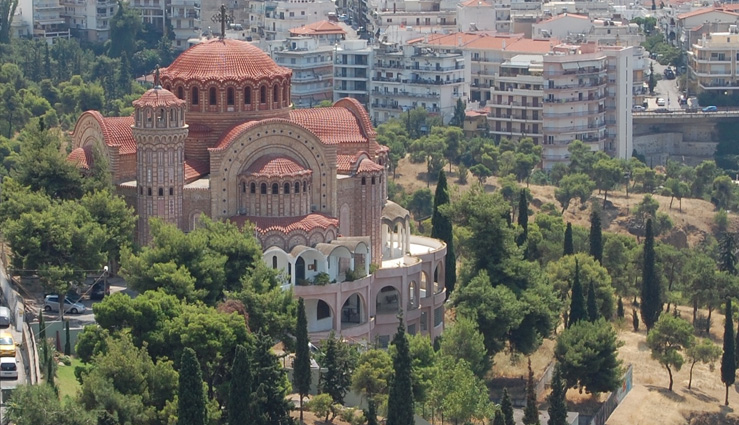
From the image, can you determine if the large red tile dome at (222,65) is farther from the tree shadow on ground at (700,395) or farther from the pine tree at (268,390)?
the tree shadow on ground at (700,395)

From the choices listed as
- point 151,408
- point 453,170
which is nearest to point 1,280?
point 151,408

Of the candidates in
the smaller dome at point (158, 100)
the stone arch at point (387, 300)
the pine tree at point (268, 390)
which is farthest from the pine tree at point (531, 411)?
the smaller dome at point (158, 100)

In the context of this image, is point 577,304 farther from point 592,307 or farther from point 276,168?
point 276,168

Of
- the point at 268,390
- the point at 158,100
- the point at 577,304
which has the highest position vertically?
the point at 158,100

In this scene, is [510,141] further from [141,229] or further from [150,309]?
[150,309]

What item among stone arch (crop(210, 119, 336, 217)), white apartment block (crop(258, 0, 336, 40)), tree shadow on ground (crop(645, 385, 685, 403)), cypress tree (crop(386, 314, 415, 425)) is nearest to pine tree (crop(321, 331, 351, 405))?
cypress tree (crop(386, 314, 415, 425))

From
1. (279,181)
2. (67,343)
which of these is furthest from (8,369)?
(279,181)
